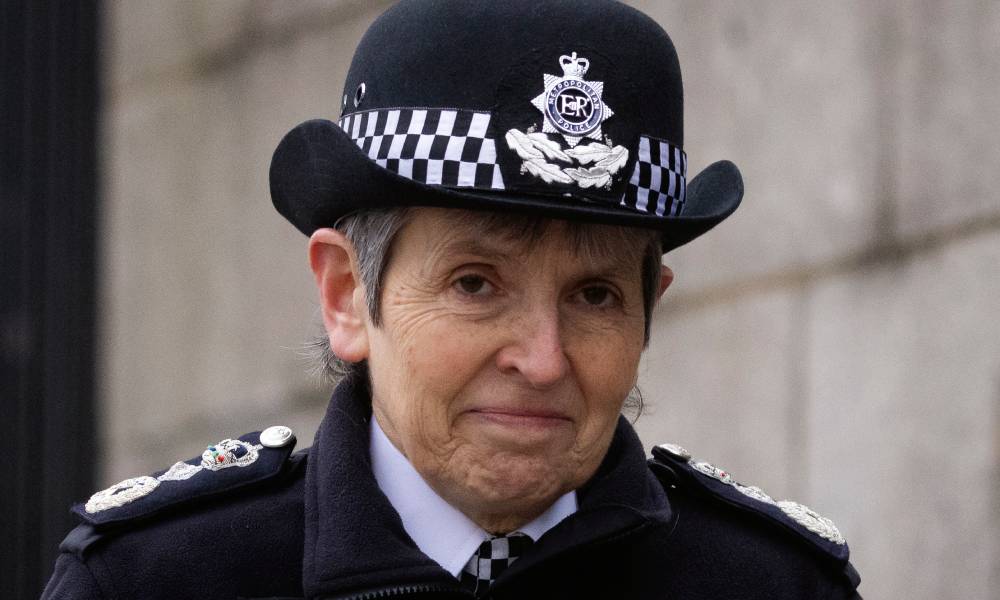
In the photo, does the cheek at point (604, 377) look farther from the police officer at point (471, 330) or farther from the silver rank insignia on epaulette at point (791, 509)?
the silver rank insignia on epaulette at point (791, 509)

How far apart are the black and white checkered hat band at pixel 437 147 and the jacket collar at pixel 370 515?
1.70 ft

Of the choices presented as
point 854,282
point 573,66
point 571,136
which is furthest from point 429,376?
point 854,282

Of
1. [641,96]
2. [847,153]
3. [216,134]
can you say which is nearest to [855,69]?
[847,153]

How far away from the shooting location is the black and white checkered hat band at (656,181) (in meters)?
3.23

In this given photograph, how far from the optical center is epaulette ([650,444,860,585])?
11.7 ft

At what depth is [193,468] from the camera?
3463mm

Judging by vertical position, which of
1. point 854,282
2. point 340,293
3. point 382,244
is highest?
point 382,244

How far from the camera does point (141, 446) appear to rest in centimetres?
860

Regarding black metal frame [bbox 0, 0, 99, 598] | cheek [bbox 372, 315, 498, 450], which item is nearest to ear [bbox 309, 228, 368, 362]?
cheek [bbox 372, 315, 498, 450]

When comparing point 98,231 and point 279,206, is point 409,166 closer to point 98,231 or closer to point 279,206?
point 279,206

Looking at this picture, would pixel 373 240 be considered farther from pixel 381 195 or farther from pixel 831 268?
pixel 831 268

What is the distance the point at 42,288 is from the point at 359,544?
17.4 feet

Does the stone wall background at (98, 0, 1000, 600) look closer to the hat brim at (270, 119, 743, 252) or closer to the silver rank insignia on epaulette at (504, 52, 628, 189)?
the hat brim at (270, 119, 743, 252)

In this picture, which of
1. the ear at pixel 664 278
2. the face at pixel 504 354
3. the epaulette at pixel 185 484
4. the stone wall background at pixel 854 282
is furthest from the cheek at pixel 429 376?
the stone wall background at pixel 854 282
